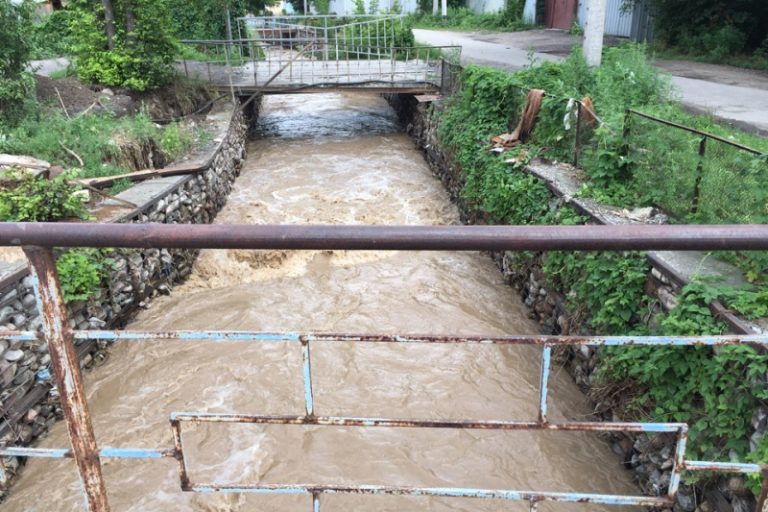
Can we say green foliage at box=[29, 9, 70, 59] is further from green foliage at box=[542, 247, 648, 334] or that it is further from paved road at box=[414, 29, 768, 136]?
green foliage at box=[542, 247, 648, 334]

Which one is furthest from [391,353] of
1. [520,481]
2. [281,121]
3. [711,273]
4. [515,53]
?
[515,53]

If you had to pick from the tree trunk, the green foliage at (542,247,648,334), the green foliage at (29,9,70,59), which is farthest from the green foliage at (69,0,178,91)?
the green foliage at (542,247,648,334)

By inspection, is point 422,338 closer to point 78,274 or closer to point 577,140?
point 78,274

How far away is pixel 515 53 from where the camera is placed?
Answer: 1822cm

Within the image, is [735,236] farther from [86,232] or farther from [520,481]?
[520,481]

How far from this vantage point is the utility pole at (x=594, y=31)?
9656mm

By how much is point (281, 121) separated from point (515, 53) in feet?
24.6

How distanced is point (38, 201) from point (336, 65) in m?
10.7

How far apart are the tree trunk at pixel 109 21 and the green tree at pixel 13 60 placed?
288 cm

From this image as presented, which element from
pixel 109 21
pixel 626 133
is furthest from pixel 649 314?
pixel 109 21

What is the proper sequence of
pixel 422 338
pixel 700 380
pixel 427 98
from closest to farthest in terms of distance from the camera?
pixel 422 338
pixel 700 380
pixel 427 98

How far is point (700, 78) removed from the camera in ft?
40.1

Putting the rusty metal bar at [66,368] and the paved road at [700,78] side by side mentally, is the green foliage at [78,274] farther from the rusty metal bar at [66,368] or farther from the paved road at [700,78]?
the paved road at [700,78]

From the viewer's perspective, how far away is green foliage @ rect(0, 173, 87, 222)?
5926 mm
